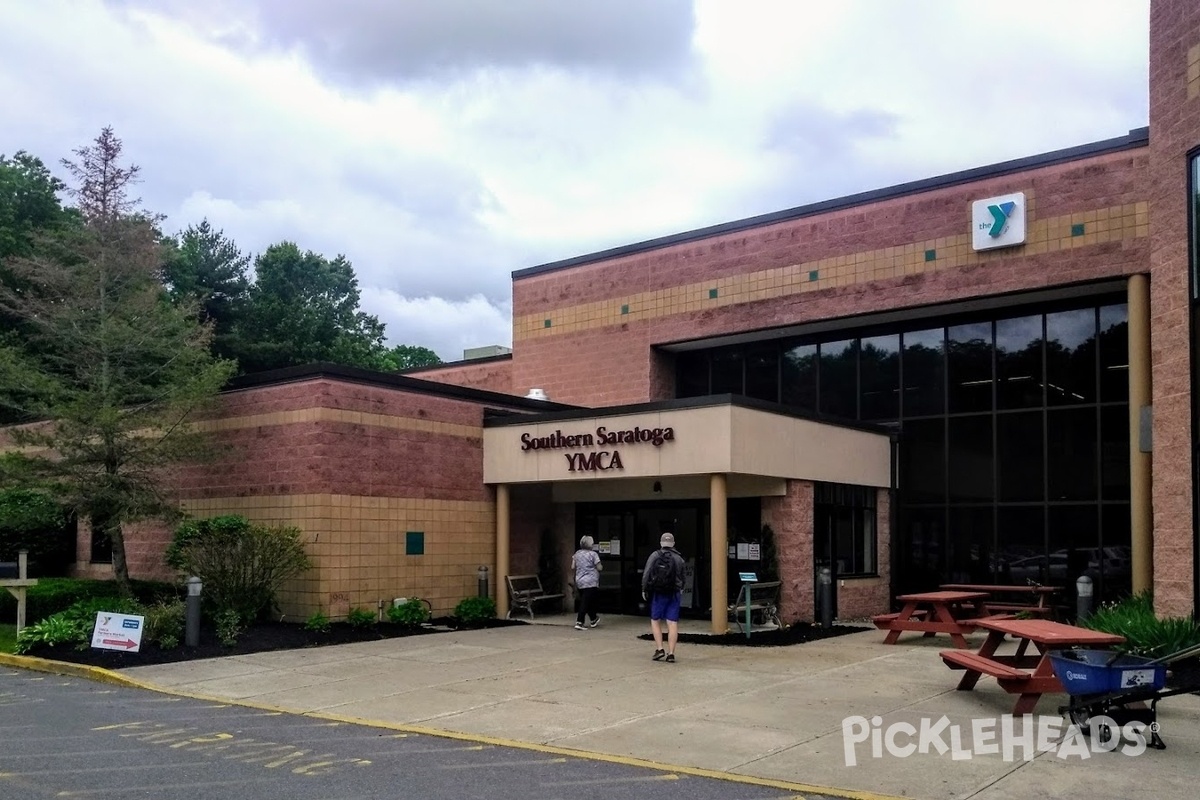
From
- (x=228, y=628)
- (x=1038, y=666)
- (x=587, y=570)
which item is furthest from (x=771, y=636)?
(x=228, y=628)

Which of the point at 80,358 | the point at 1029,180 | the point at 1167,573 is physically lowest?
the point at 1167,573

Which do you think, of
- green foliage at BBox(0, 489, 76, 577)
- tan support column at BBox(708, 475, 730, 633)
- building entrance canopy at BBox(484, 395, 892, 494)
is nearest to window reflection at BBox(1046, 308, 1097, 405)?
building entrance canopy at BBox(484, 395, 892, 494)

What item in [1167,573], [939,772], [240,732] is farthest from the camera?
[1167,573]

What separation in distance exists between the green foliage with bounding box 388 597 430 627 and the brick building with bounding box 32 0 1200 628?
15.9 inches

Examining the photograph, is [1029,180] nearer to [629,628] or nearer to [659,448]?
[659,448]

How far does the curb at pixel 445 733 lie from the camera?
7645 millimetres

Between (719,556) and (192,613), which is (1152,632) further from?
(192,613)

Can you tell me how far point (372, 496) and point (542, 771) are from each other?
10502mm

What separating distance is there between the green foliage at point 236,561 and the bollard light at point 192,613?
1482 millimetres

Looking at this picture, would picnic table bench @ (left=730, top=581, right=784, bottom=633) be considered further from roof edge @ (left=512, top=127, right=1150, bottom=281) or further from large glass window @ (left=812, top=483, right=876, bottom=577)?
roof edge @ (left=512, top=127, right=1150, bottom=281)

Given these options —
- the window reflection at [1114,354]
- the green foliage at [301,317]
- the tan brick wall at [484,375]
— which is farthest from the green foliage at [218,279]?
the window reflection at [1114,354]

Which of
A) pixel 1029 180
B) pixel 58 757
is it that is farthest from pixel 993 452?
pixel 58 757

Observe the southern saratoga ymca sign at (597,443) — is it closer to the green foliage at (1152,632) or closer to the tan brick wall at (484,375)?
the green foliage at (1152,632)

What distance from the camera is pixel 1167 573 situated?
1395 cm
